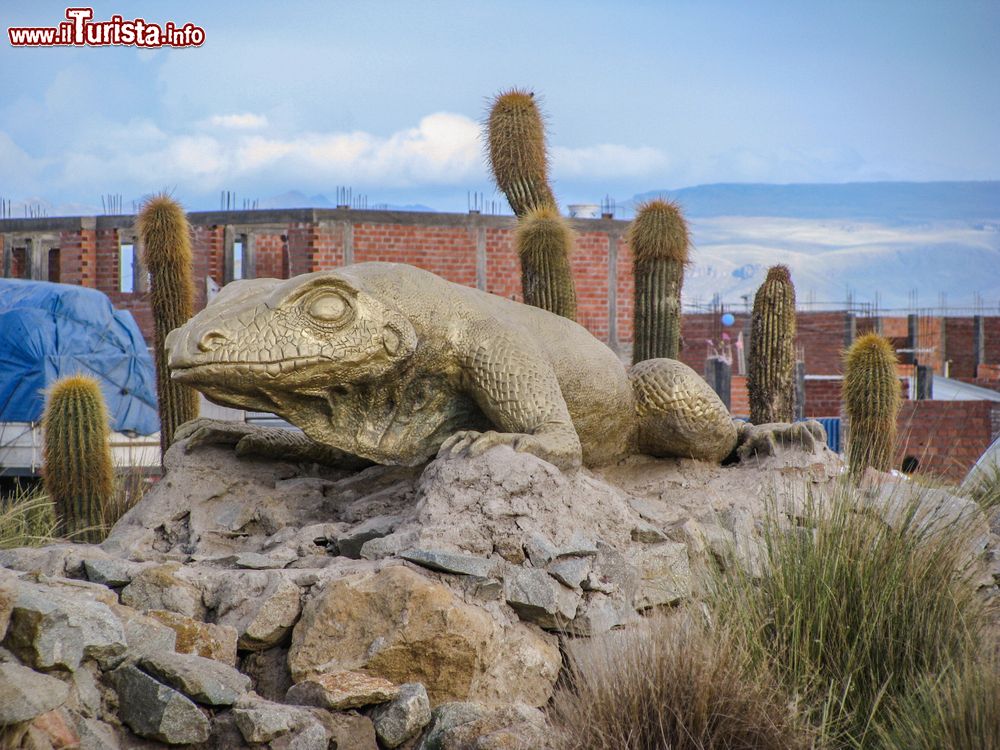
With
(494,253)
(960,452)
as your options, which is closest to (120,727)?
(960,452)

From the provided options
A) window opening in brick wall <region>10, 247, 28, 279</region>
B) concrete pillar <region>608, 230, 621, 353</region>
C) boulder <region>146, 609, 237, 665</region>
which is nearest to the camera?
boulder <region>146, 609, 237, 665</region>

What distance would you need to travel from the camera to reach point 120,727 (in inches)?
161

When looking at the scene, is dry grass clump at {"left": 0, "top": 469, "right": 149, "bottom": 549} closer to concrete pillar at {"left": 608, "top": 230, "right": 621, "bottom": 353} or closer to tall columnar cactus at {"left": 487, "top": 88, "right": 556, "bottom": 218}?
tall columnar cactus at {"left": 487, "top": 88, "right": 556, "bottom": 218}

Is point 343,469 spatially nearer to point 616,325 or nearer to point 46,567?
point 46,567

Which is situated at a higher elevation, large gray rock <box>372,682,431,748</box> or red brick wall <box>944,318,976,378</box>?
large gray rock <box>372,682,431,748</box>

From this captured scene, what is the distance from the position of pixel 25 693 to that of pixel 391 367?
2.39 meters

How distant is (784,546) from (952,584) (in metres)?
0.69

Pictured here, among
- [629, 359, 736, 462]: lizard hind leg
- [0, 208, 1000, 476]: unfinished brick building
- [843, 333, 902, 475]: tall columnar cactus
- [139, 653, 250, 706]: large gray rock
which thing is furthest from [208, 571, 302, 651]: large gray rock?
[0, 208, 1000, 476]: unfinished brick building

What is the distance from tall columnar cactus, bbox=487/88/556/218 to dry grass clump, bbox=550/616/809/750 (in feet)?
29.6

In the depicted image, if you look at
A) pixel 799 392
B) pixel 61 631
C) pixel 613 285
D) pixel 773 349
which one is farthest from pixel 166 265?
pixel 613 285

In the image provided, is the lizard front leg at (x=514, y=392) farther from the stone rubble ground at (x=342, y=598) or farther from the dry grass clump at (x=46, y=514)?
the dry grass clump at (x=46, y=514)

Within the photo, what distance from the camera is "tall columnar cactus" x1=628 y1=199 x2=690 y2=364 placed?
12055 mm

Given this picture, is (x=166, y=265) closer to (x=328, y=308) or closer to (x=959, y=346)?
(x=328, y=308)

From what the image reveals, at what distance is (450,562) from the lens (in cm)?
494
